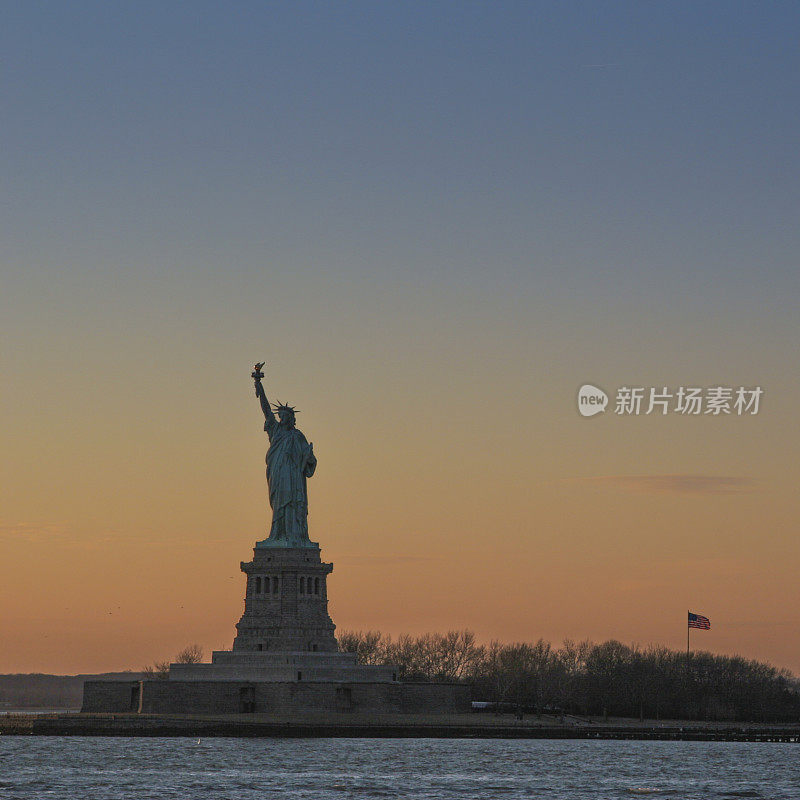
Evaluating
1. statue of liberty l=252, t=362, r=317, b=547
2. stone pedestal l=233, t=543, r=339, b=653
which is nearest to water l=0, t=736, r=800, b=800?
stone pedestal l=233, t=543, r=339, b=653

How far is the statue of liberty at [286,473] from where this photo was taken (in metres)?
126

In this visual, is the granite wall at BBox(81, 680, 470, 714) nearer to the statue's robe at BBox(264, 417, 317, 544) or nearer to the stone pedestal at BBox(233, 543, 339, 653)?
the stone pedestal at BBox(233, 543, 339, 653)

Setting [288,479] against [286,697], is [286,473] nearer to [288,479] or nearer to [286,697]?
[288,479]

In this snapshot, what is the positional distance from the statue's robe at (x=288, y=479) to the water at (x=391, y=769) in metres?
21.7

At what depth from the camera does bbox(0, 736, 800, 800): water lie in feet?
245

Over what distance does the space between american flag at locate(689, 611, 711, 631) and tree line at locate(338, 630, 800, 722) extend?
34.6ft

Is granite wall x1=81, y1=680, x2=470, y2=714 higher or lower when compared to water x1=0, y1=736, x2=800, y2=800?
higher

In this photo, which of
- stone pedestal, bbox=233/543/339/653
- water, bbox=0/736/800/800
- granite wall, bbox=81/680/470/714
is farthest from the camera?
stone pedestal, bbox=233/543/339/653

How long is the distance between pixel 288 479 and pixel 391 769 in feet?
146

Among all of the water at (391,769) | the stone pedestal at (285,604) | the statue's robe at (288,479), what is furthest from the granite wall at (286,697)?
the statue's robe at (288,479)

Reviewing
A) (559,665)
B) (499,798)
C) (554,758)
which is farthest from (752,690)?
(499,798)

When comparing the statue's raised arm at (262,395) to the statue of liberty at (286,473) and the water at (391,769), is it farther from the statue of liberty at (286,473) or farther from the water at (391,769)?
the water at (391,769)

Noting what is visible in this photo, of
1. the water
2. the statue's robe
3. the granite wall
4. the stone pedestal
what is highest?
the statue's robe

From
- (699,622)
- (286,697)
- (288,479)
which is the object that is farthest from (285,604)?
(699,622)
